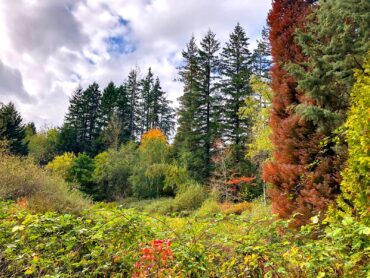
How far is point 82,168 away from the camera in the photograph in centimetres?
2466

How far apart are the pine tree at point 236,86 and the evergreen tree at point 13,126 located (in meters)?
22.2

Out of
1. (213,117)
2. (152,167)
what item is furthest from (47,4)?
(213,117)

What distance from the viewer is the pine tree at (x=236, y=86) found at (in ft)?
68.7

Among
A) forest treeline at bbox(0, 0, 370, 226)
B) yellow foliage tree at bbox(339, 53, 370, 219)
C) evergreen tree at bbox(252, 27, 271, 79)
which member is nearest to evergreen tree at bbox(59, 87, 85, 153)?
forest treeline at bbox(0, 0, 370, 226)

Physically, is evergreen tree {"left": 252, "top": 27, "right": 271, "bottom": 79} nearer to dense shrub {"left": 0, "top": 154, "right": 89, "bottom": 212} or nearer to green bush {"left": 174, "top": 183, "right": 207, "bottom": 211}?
green bush {"left": 174, "top": 183, "right": 207, "bottom": 211}

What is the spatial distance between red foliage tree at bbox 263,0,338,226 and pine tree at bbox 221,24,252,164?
45.0 ft

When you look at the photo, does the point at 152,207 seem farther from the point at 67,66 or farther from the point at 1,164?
the point at 67,66

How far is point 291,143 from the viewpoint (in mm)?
→ 5691

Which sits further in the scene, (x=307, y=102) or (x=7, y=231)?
(x=307, y=102)

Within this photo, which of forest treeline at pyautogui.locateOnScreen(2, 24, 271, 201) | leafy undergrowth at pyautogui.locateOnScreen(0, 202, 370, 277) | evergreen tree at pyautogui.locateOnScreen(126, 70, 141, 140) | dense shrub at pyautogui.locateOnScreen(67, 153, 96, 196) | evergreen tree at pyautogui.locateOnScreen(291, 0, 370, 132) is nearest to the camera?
leafy undergrowth at pyautogui.locateOnScreen(0, 202, 370, 277)

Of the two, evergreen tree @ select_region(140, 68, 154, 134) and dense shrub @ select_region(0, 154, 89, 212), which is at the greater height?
evergreen tree @ select_region(140, 68, 154, 134)

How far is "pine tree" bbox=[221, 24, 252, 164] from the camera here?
68.7 ft

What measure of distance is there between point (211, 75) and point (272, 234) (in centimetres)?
2187

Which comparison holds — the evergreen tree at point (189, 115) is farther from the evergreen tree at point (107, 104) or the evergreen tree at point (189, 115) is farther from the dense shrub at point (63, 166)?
the evergreen tree at point (107, 104)
